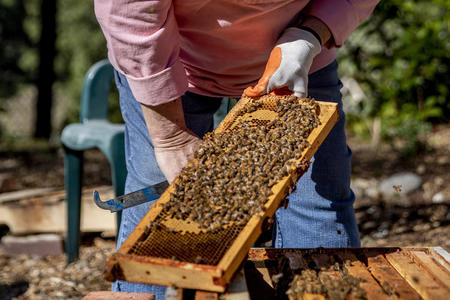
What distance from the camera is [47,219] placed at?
14.6ft

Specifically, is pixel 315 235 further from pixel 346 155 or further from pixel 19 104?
pixel 19 104

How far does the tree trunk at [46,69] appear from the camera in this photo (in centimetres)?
934

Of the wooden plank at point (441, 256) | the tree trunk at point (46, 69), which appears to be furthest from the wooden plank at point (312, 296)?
the tree trunk at point (46, 69)

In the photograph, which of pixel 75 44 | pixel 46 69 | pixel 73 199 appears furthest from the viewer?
pixel 75 44

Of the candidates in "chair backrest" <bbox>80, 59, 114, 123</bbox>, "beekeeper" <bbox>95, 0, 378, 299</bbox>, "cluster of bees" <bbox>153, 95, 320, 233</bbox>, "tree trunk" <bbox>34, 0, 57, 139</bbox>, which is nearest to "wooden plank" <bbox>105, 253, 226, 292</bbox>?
"cluster of bees" <bbox>153, 95, 320, 233</bbox>

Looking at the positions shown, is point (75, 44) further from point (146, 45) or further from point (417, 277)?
point (417, 277)

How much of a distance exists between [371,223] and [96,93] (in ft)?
8.74

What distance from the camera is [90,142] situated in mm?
3832

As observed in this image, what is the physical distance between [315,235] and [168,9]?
1.34 meters

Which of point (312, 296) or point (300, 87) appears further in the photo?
point (300, 87)

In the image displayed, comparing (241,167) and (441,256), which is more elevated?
(241,167)

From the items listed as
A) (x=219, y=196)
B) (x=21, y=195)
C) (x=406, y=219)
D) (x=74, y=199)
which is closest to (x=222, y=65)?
(x=219, y=196)

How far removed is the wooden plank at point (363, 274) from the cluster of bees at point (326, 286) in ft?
0.10

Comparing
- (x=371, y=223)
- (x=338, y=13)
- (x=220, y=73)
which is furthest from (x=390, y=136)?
(x=220, y=73)
